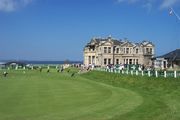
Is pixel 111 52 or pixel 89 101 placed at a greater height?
pixel 111 52

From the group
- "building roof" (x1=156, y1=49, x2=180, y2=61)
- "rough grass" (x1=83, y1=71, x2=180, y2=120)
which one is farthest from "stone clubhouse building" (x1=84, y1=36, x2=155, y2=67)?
"rough grass" (x1=83, y1=71, x2=180, y2=120)

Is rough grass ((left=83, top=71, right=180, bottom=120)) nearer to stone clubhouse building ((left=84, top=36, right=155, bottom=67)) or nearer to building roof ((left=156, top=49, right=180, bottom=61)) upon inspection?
building roof ((left=156, top=49, right=180, bottom=61))

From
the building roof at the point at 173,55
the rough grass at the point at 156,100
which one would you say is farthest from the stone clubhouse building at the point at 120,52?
the rough grass at the point at 156,100

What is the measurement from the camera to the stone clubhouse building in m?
103

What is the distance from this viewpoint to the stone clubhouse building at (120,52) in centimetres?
10281

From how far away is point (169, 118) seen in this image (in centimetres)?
1911

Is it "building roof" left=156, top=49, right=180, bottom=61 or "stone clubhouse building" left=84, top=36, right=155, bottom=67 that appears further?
"stone clubhouse building" left=84, top=36, right=155, bottom=67

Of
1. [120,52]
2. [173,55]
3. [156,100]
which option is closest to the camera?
[156,100]

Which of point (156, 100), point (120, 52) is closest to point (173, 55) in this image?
point (120, 52)

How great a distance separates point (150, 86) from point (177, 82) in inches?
144

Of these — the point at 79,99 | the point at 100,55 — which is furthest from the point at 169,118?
the point at 100,55

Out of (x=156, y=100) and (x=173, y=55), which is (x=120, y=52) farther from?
(x=156, y=100)

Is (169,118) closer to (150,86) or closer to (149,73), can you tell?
(150,86)

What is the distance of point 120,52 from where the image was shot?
104m
